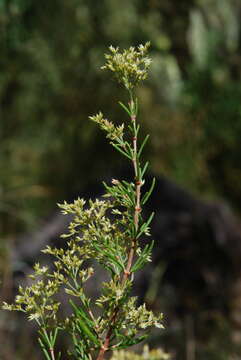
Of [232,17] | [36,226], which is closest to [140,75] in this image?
[36,226]

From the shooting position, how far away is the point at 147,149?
3.93m

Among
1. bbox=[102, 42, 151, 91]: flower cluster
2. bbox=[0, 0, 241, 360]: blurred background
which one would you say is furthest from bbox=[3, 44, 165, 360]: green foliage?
bbox=[0, 0, 241, 360]: blurred background

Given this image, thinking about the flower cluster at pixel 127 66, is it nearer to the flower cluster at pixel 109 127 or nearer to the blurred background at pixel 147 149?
the flower cluster at pixel 109 127

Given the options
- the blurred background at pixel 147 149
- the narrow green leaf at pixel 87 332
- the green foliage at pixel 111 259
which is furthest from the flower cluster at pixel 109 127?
the blurred background at pixel 147 149

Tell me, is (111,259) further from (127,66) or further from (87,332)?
(127,66)

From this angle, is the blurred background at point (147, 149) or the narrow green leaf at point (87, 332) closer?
the narrow green leaf at point (87, 332)

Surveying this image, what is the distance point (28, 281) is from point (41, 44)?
5.29 ft

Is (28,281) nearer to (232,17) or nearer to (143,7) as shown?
(143,7)

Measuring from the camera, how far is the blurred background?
3.11 metres

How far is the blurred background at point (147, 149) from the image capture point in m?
3.11

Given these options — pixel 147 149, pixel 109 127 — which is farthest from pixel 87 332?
pixel 147 149

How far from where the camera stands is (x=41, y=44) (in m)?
3.72

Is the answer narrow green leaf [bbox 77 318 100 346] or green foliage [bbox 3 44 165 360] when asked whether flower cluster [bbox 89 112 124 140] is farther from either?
narrow green leaf [bbox 77 318 100 346]

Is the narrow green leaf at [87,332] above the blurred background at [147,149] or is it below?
below
